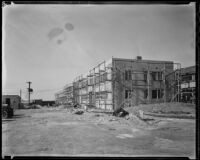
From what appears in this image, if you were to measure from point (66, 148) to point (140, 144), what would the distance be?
304 cm

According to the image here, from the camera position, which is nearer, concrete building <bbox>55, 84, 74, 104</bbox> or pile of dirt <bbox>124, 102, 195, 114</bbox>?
pile of dirt <bbox>124, 102, 195, 114</bbox>

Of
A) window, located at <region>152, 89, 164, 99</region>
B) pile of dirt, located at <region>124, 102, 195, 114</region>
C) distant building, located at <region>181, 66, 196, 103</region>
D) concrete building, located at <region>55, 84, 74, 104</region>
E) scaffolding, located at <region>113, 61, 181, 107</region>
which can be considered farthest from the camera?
concrete building, located at <region>55, 84, 74, 104</region>

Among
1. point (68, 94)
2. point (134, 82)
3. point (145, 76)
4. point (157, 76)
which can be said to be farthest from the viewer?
point (68, 94)

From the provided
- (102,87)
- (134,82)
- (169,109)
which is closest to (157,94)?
(134,82)

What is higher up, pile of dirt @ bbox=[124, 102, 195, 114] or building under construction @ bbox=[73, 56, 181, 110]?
building under construction @ bbox=[73, 56, 181, 110]

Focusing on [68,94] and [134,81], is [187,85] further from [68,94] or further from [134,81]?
[68,94]

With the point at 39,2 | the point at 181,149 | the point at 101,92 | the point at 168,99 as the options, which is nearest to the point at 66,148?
the point at 181,149

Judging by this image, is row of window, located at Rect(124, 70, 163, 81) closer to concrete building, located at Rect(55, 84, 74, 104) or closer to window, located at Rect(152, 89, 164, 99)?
window, located at Rect(152, 89, 164, 99)

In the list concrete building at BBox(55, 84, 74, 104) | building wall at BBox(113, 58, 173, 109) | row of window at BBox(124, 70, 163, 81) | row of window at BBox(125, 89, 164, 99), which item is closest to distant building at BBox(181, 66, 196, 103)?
row of window at BBox(125, 89, 164, 99)

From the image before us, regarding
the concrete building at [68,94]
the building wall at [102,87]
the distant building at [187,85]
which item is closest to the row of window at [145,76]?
the building wall at [102,87]

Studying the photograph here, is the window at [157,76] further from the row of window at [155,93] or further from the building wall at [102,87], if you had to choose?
the building wall at [102,87]

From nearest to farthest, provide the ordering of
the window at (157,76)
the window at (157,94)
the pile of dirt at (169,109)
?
the pile of dirt at (169,109)
the window at (157,94)
the window at (157,76)

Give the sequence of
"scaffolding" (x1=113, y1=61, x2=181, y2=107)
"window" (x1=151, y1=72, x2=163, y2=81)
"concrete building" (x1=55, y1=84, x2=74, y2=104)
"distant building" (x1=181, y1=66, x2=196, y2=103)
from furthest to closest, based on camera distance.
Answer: "concrete building" (x1=55, y1=84, x2=74, y2=104)
"distant building" (x1=181, y1=66, x2=196, y2=103)
"window" (x1=151, y1=72, x2=163, y2=81)
"scaffolding" (x1=113, y1=61, x2=181, y2=107)

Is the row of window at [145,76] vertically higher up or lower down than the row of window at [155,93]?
higher up
